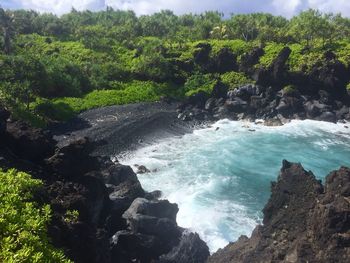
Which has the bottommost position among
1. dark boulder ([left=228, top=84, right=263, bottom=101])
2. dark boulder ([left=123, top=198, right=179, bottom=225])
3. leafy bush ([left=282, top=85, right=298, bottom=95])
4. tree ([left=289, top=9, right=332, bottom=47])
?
dark boulder ([left=123, top=198, right=179, bottom=225])

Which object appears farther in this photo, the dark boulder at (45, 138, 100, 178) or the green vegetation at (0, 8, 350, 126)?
the green vegetation at (0, 8, 350, 126)

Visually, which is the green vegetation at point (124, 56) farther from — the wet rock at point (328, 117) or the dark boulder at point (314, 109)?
the wet rock at point (328, 117)

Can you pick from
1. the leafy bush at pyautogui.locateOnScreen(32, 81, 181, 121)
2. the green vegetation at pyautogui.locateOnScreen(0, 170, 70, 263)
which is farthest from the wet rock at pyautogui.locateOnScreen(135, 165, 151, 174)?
the green vegetation at pyautogui.locateOnScreen(0, 170, 70, 263)

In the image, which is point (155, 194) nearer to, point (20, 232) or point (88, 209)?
point (88, 209)

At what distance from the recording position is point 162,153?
5925cm

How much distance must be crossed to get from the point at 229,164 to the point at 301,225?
2751 centimetres

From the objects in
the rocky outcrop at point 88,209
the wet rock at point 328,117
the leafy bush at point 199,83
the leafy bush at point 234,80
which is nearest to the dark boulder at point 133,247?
the rocky outcrop at point 88,209

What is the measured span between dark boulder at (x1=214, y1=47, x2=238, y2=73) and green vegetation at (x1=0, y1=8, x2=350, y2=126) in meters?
1.27

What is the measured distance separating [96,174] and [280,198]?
14.9 meters

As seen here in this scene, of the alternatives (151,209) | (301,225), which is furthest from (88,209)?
(301,225)

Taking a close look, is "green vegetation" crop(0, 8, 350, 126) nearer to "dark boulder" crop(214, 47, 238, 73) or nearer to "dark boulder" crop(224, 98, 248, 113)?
"dark boulder" crop(214, 47, 238, 73)

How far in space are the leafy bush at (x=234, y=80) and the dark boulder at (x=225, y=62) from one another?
9.32 feet

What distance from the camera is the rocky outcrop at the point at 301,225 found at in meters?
25.7

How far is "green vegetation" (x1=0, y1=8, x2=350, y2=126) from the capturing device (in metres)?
66.9
